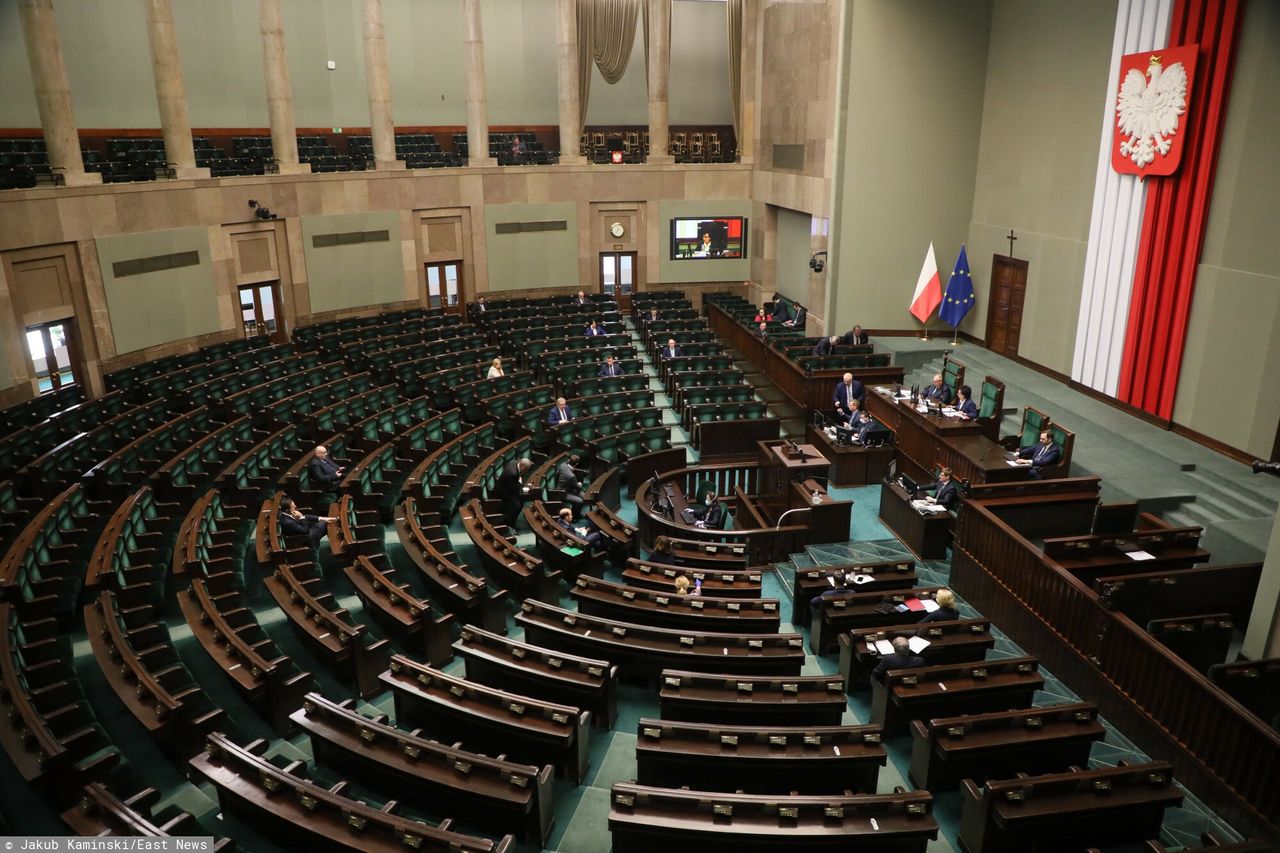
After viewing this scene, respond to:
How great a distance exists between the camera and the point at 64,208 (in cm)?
1259

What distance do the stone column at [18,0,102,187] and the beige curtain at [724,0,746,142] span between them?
13.1 meters

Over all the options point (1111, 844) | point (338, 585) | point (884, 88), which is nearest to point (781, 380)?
point (884, 88)

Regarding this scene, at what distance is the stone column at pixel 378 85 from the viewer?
16.8m

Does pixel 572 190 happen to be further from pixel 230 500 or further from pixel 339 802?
pixel 339 802

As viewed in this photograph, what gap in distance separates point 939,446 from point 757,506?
92.0 inches

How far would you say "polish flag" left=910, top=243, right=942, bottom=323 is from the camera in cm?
1572

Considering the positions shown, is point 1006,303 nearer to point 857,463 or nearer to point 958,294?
point 958,294

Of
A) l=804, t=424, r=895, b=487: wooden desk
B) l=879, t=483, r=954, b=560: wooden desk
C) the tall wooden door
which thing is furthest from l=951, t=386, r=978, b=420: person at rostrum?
the tall wooden door

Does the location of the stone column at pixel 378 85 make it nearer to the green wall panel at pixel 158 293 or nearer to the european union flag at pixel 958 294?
the green wall panel at pixel 158 293

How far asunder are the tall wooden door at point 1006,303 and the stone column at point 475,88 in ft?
34.8

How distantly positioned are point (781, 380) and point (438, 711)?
32.5 feet

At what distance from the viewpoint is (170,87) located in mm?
14219

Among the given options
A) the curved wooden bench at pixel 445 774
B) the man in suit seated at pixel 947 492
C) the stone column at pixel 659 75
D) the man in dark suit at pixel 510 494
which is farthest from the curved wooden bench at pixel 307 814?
the stone column at pixel 659 75

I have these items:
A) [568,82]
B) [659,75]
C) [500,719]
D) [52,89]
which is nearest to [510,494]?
[500,719]
